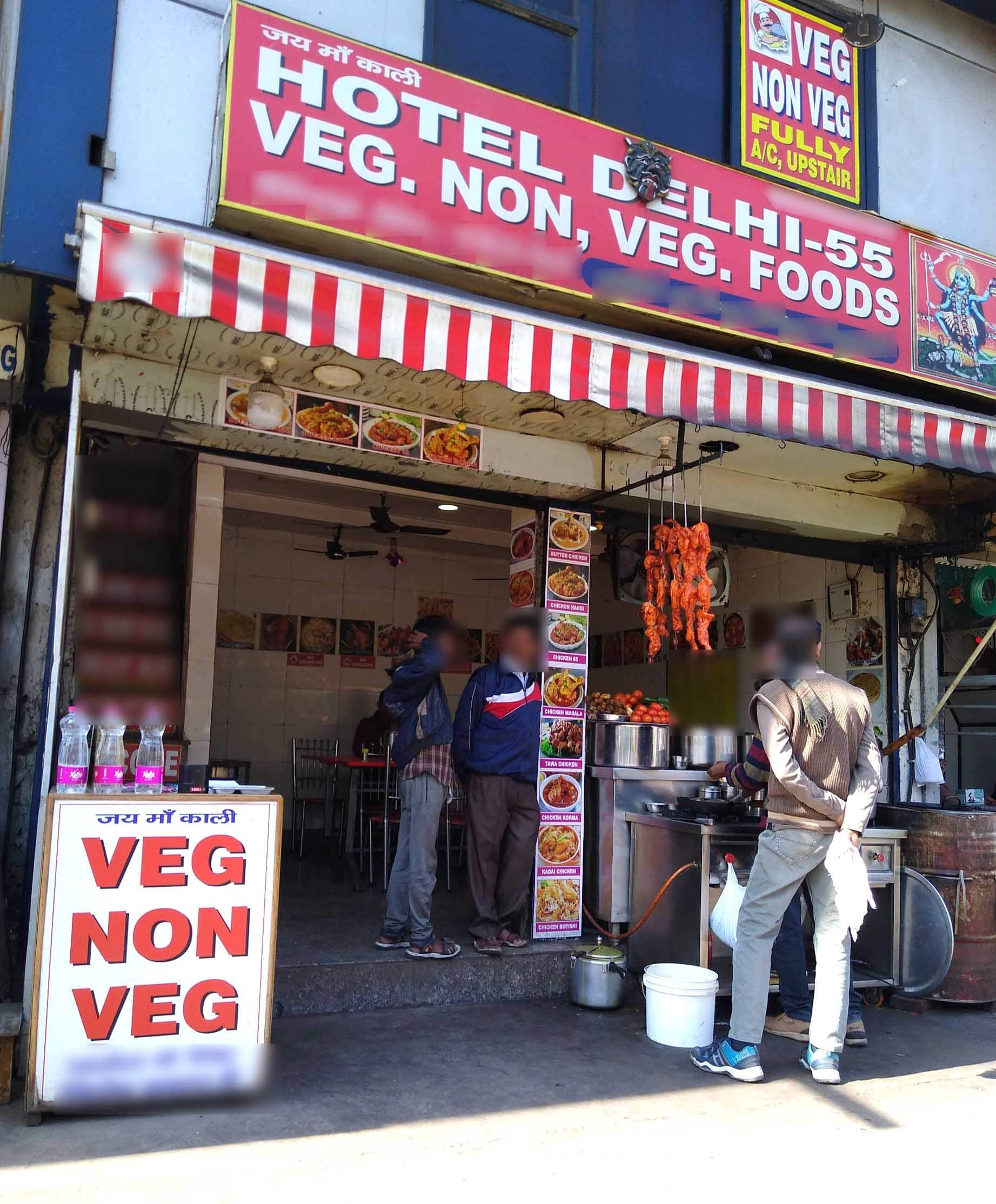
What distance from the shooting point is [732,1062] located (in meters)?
4.24

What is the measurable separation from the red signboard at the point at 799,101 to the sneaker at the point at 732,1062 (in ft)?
18.3

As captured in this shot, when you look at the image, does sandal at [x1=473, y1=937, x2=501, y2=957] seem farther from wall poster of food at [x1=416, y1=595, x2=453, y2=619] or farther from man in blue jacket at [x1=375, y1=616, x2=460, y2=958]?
wall poster of food at [x1=416, y1=595, x2=453, y2=619]

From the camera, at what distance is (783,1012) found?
5.15 meters

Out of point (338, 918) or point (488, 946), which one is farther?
point (338, 918)

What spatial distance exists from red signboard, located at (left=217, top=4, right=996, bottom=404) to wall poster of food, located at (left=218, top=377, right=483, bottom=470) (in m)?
1.09

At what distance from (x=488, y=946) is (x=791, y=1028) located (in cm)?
169

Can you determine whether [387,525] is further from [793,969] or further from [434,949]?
[793,969]

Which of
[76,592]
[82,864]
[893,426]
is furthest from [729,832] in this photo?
[76,592]

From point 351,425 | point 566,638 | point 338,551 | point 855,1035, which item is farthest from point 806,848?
point 338,551

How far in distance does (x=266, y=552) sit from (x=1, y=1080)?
7730mm

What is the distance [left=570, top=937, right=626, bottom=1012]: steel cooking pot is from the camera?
528cm

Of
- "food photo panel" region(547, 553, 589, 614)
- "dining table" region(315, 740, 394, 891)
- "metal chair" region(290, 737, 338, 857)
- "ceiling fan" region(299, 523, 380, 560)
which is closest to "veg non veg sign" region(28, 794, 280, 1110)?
"food photo panel" region(547, 553, 589, 614)

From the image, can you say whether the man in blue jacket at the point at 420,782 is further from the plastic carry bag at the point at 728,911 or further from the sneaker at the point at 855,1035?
the sneaker at the point at 855,1035

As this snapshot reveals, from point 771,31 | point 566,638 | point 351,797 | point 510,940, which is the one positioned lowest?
point 510,940
